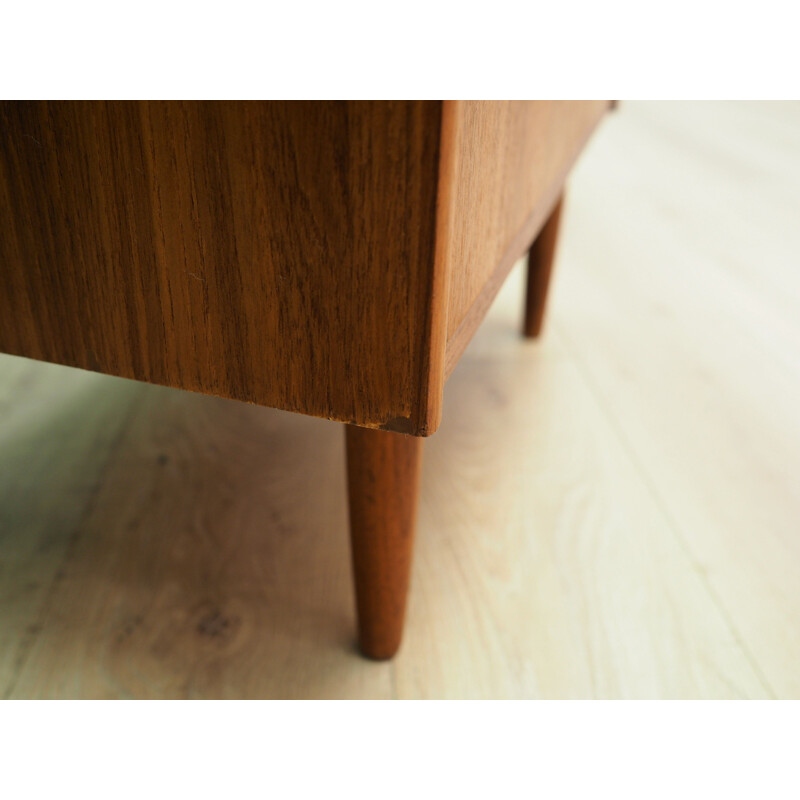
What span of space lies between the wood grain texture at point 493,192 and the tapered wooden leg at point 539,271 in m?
0.24

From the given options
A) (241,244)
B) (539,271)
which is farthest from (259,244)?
(539,271)

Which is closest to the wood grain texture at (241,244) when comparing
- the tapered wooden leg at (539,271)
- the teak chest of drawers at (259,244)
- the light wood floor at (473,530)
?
the teak chest of drawers at (259,244)

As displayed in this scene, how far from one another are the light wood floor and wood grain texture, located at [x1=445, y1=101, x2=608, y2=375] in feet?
0.68

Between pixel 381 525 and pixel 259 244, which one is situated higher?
pixel 259 244

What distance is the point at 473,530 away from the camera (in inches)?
20.9

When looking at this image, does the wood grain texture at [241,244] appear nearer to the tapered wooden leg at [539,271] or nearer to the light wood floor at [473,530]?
the light wood floor at [473,530]

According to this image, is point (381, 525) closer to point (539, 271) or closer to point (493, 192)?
point (493, 192)

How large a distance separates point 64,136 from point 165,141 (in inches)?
1.6

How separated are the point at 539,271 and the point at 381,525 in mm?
446

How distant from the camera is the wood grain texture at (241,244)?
0.23 metres

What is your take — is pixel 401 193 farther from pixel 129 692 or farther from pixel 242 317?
pixel 129 692

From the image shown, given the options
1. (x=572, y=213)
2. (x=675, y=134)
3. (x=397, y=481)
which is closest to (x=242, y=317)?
(x=397, y=481)

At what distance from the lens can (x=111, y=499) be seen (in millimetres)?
546

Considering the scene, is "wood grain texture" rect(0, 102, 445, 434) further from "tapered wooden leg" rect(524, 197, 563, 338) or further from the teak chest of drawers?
"tapered wooden leg" rect(524, 197, 563, 338)
